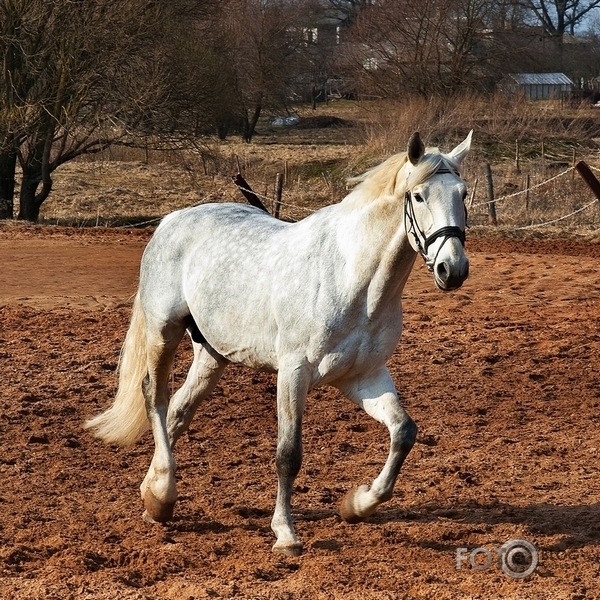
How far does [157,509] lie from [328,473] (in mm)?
1236

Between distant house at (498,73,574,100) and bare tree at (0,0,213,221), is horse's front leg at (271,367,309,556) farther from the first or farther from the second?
distant house at (498,73,574,100)

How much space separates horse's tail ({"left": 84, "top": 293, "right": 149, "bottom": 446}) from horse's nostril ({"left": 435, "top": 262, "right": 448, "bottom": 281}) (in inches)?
87.3

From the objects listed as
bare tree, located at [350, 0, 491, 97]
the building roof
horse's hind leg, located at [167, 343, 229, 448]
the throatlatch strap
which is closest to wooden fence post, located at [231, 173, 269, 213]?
horse's hind leg, located at [167, 343, 229, 448]

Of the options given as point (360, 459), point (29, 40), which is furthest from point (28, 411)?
point (29, 40)

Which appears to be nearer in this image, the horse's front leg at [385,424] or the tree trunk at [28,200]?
the horse's front leg at [385,424]

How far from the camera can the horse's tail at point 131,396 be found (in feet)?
18.0

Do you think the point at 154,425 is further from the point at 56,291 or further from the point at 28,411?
the point at 56,291

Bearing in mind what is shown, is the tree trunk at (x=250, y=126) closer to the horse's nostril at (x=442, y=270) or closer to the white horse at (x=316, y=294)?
the white horse at (x=316, y=294)

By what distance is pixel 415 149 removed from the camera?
12.8 ft

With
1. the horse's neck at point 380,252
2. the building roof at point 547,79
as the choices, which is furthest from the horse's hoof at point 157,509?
the building roof at point 547,79

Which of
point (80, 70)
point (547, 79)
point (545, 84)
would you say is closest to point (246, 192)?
point (80, 70)

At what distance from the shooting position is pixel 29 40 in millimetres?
18031

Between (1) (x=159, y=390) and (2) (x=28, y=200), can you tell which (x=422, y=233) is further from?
(2) (x=28, y=200)

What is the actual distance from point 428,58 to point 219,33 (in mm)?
11077
